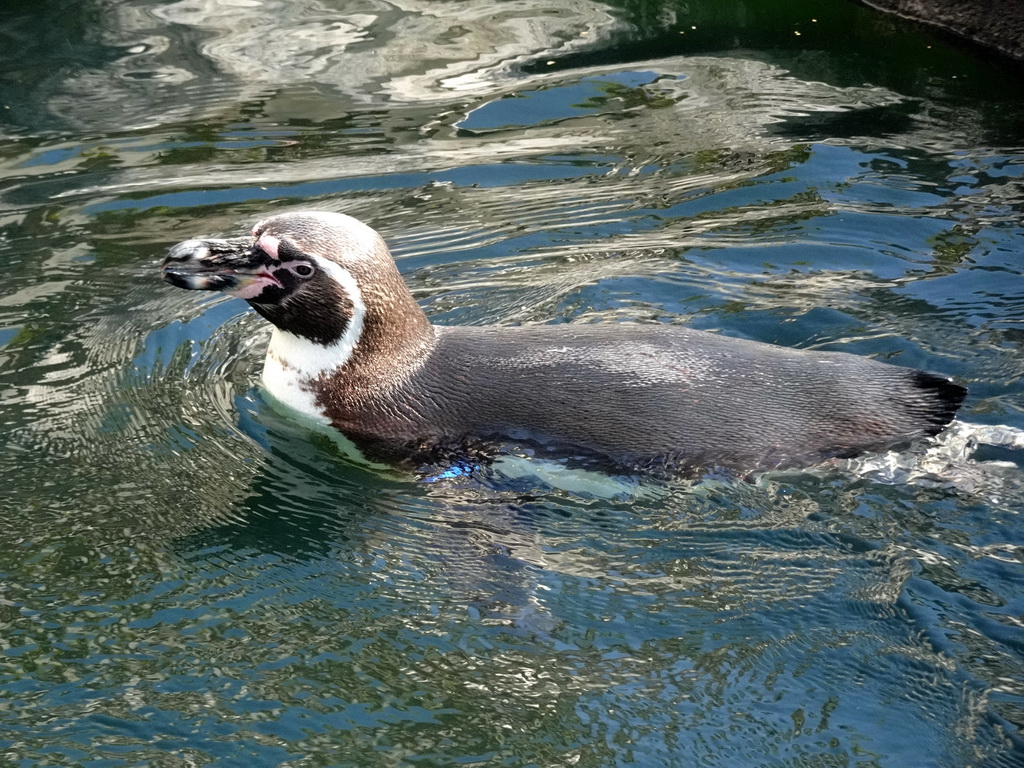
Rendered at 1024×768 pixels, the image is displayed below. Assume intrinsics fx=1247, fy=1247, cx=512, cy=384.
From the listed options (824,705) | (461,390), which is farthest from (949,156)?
(824,705)

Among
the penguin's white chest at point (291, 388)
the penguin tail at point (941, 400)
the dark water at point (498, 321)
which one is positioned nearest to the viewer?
the dark water at point (498, 321)

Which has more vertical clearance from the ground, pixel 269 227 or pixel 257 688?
pixel 269 227

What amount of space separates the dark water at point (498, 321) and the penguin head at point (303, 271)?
0.62 m

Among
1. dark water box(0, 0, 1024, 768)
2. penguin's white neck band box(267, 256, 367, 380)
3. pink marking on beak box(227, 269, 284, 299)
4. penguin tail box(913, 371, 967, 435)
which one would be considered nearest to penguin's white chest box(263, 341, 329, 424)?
penguin's white neck band box(267, 256, 367, 380)

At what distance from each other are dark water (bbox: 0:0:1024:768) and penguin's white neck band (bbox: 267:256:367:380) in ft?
1.09

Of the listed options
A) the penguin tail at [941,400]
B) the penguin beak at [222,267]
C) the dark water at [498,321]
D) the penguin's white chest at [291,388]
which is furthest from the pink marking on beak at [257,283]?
the penguin tail at [941,400]

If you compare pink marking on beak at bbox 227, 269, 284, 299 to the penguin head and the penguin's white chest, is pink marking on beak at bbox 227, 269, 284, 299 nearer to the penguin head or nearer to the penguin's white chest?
the penguin head

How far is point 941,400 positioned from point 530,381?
1.57 metres

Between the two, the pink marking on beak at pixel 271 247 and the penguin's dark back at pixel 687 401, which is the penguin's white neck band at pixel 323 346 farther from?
the penguin's dark back at pixel 687 401

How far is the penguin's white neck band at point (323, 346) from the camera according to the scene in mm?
4941

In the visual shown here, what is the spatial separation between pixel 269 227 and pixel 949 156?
467 cm

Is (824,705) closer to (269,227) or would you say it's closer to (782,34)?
(269,227)

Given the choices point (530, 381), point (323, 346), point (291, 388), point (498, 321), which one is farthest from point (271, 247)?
point (498, 321)

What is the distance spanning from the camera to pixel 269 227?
4.99 m
